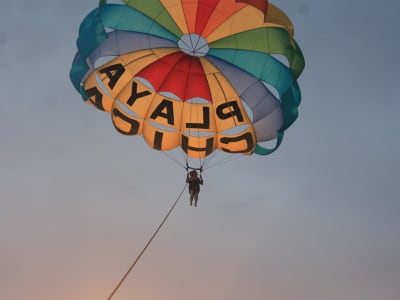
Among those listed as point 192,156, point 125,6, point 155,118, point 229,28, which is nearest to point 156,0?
point 125,6

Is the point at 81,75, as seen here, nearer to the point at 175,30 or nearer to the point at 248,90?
the point at 175,30

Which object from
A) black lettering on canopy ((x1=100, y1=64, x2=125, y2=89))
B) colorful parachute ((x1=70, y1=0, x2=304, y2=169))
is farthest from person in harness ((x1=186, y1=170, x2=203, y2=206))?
black lettering on canopy ((x1=100, y1=64, x2=125, y2=89))

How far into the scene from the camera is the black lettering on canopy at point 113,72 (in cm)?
1523

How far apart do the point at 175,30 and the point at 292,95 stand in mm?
3703

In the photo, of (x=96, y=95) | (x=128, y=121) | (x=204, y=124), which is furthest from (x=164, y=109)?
(x=96, y=95)

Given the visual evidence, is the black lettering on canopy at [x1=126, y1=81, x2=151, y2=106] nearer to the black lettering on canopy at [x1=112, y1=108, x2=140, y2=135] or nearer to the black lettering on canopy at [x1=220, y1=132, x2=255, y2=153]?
the black lettering on canopy at [x1=112, y1=108, x2=140, y2=135]

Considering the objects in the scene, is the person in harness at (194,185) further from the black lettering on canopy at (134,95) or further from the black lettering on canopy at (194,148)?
the black lettering on canopy at (134,95)

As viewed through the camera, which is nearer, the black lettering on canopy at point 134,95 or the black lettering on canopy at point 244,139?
the black lettering on canopy at point 134,95

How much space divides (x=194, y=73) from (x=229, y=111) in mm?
1467

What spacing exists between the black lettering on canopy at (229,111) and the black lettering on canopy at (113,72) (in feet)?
9.55

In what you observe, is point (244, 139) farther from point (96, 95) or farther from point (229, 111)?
point (96, 95)

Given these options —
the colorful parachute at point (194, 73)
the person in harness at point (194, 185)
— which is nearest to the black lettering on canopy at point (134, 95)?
the colorful parachute at point (194, 73)

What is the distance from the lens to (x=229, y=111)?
1560 cm

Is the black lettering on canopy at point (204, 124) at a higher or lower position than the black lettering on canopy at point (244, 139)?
higher
